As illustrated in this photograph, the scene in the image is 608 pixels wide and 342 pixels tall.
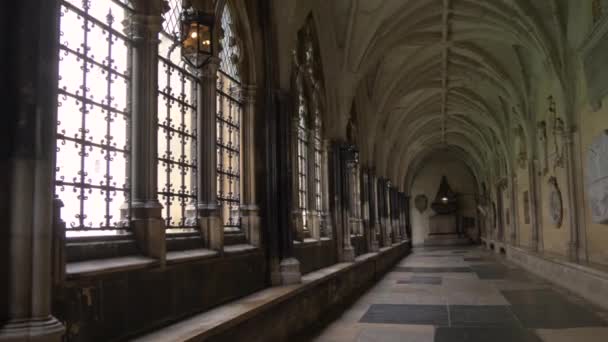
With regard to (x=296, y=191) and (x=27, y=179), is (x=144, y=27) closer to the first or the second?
(x=27, y=179)

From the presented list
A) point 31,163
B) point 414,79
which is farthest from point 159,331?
point 414,79

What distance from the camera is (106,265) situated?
3.89 m

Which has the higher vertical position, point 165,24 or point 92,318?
point 165,24

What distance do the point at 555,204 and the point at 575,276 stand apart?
3.57m

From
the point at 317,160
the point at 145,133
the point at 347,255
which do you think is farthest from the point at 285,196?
the point at 347,255

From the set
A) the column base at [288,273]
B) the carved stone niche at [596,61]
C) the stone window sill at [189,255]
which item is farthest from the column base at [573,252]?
the stone window sill at [189,255]

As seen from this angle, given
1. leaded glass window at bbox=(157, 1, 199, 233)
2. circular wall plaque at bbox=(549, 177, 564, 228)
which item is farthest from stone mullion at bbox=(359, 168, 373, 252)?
leaded glass window at bbox=(157, 1, 199, 233)

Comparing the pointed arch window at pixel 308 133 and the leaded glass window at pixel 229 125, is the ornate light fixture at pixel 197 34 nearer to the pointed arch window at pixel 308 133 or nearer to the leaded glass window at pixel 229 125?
the leaded glass window at pixel 229 125

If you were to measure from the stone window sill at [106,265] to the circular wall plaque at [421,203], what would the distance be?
36.1m

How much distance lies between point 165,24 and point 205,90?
77cm

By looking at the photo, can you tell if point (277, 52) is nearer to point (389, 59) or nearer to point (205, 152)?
point (205, 152)

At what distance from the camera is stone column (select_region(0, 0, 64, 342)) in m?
2.96

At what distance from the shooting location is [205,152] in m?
5.82

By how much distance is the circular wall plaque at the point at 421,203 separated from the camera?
3922 centimetres
